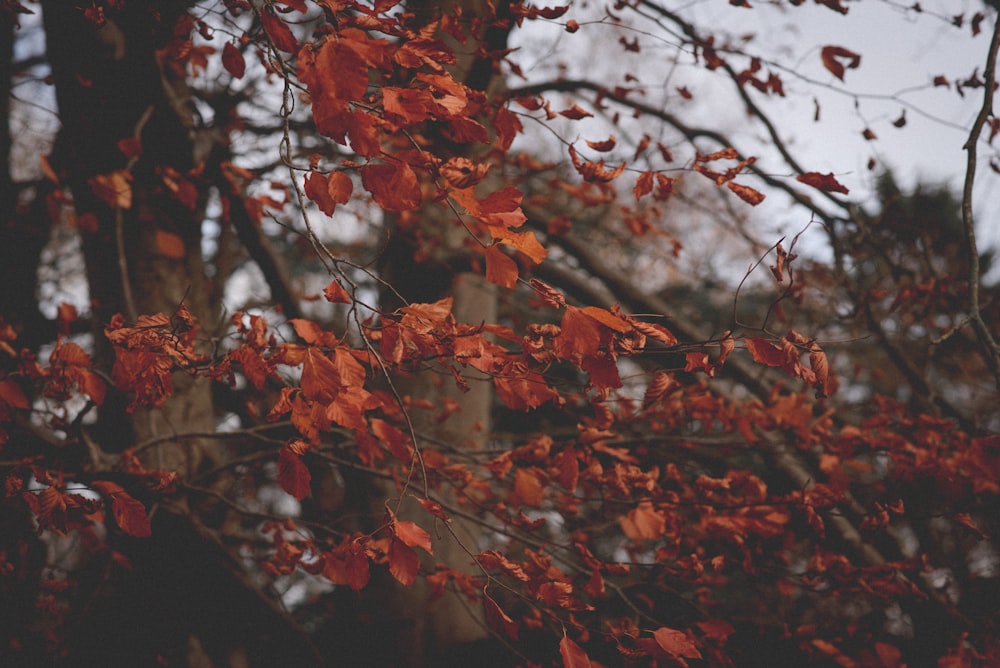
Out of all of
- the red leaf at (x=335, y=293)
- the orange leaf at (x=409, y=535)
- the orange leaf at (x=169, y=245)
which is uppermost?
the orange leaf at (x=169, y=245)

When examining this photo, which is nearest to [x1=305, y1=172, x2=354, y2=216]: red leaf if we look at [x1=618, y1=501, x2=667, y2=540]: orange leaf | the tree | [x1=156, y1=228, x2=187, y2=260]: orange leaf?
the tree

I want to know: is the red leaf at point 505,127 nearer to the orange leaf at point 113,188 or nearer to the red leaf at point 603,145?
the red leaf at point 603,145

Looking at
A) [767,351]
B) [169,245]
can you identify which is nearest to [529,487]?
[767,351]

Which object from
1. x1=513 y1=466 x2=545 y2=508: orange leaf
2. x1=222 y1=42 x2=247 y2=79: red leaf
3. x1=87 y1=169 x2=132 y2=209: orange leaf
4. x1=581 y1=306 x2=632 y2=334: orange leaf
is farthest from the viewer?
x1=87 y1=169 x2=132 y2=209: orange leaf

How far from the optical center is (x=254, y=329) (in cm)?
194

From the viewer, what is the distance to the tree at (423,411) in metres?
1.69

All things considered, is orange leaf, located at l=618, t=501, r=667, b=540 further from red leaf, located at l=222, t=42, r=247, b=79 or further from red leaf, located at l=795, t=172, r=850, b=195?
red leaf, located at l=222, t=42, r=247, b=79

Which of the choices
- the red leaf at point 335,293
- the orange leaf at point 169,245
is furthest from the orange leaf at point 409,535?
the orange leaf at point 169,245

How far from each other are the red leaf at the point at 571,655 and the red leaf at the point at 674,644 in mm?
222

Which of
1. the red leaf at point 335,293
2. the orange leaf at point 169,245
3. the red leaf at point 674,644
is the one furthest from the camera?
the orange leaf at point 169,245

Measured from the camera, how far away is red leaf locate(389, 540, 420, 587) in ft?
5.35

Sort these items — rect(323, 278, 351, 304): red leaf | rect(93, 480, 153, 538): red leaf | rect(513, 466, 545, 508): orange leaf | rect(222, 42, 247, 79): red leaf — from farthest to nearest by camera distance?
rect(513, 466, 545, 508): orange leaf
rect(222, 42, 247, 79): red leaf
rect(93, 480, 153, 538): red leaf
rect(323, 278, 351, 304): red leaf

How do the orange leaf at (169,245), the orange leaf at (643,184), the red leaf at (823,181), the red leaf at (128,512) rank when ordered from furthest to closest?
the orange leaf at (169,245) < the orange leaf at (643,184) < the red leaf at (823,181) < the red leaf at (128,512)

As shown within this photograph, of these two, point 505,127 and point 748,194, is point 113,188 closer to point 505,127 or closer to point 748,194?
point 505,127
